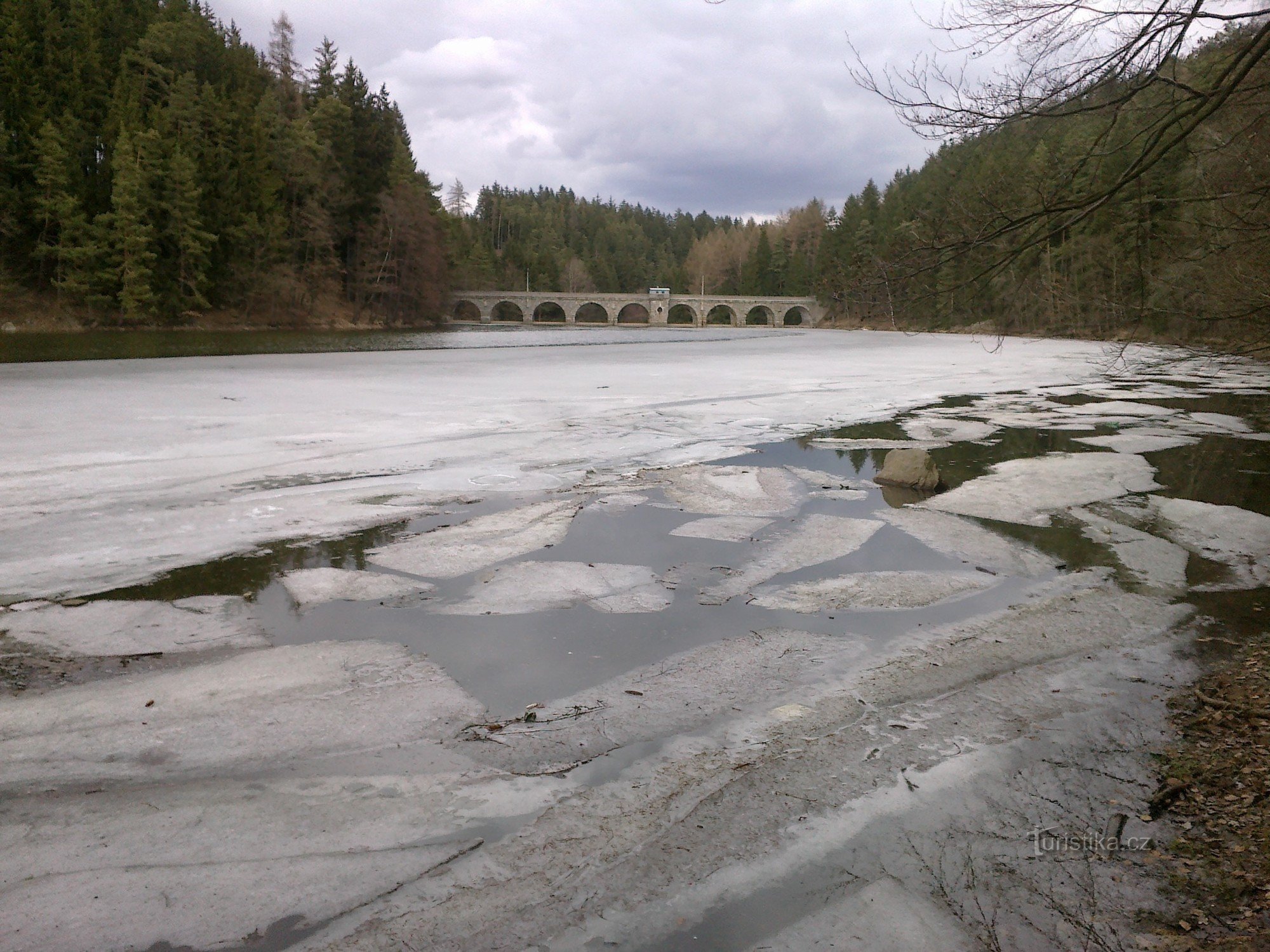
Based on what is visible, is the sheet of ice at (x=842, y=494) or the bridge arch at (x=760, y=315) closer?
the sheet of ice at (x=842, y=494)

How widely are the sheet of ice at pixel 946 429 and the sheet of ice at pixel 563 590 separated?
808 centimetres

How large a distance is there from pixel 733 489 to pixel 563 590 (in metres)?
3.63

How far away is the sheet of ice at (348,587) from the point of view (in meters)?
5.50

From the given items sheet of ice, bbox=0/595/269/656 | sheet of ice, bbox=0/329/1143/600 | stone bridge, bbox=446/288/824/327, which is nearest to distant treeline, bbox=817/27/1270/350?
sheet of ice, bbox=0/595/269/656

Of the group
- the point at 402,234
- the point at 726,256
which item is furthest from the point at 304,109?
the point at 726,256

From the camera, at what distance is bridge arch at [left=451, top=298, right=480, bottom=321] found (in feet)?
309

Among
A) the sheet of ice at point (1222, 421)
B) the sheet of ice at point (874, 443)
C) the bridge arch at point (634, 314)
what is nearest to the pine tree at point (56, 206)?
the sheet of ice at point (874, 443)

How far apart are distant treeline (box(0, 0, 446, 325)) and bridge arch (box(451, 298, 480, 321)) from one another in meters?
20.0

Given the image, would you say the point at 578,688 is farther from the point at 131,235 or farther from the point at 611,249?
the point at 611,249

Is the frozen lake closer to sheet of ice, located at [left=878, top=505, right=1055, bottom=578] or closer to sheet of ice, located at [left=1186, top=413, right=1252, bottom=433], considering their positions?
sheet of ice, located at [left=878, top=505, right=1055, bottom=578]

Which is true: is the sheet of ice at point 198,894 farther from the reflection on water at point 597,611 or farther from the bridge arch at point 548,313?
the bridge arch at point 548,313

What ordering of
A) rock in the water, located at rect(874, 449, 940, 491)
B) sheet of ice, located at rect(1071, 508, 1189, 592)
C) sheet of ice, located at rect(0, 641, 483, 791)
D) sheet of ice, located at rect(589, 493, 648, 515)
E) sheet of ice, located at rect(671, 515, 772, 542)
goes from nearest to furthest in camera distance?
1. sheet of ice, located at rect(0, 641, 483, 791)
2. sheet of ice, located at rect(1071, 508, 1189, 592)
3. sheet of ice, located at rect(671, 515, 772, 542)
4. sheet of ice, located at rect(589, 493, 648, 515)
5. rock in the water, located at rect(874, 449, 940, 491)

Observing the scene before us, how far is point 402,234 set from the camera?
216 ft

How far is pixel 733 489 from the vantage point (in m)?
8.93
